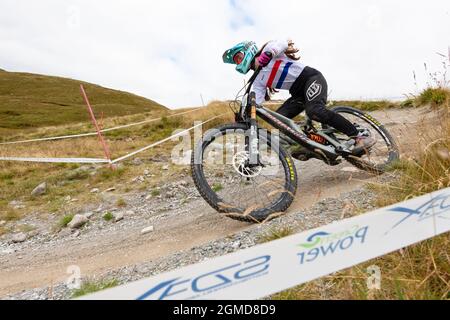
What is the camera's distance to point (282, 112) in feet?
18.4

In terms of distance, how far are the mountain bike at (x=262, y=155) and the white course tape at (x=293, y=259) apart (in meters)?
1.77

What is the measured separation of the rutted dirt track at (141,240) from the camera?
14.0ft

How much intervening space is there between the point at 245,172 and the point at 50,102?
83.3 metres

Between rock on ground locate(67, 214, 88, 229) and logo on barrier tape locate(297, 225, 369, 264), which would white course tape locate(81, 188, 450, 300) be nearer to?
logo on barrier tape locate(297, 225, 369, 264)

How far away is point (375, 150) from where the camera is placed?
5.54m

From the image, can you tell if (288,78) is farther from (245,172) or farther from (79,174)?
(79,174)

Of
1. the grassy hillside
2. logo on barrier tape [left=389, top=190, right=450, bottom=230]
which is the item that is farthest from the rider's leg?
the grassy hillside

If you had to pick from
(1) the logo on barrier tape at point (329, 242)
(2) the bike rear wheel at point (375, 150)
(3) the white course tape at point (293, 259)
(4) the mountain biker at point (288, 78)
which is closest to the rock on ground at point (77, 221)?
(4) the mountain biker at point (288, 78)

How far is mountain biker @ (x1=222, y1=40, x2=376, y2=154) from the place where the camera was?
482cm

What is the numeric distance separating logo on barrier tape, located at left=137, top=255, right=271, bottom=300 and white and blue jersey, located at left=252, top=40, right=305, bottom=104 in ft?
11.4

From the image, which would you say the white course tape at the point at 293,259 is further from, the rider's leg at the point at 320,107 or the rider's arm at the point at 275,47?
the rider's arm at the point at 275,47

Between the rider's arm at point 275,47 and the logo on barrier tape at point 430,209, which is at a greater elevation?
the rider's arm at point 275,47

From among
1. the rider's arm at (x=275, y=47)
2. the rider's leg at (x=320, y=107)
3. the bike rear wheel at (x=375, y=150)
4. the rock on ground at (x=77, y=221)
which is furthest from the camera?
the rock on ground at (x=77, y=221)
